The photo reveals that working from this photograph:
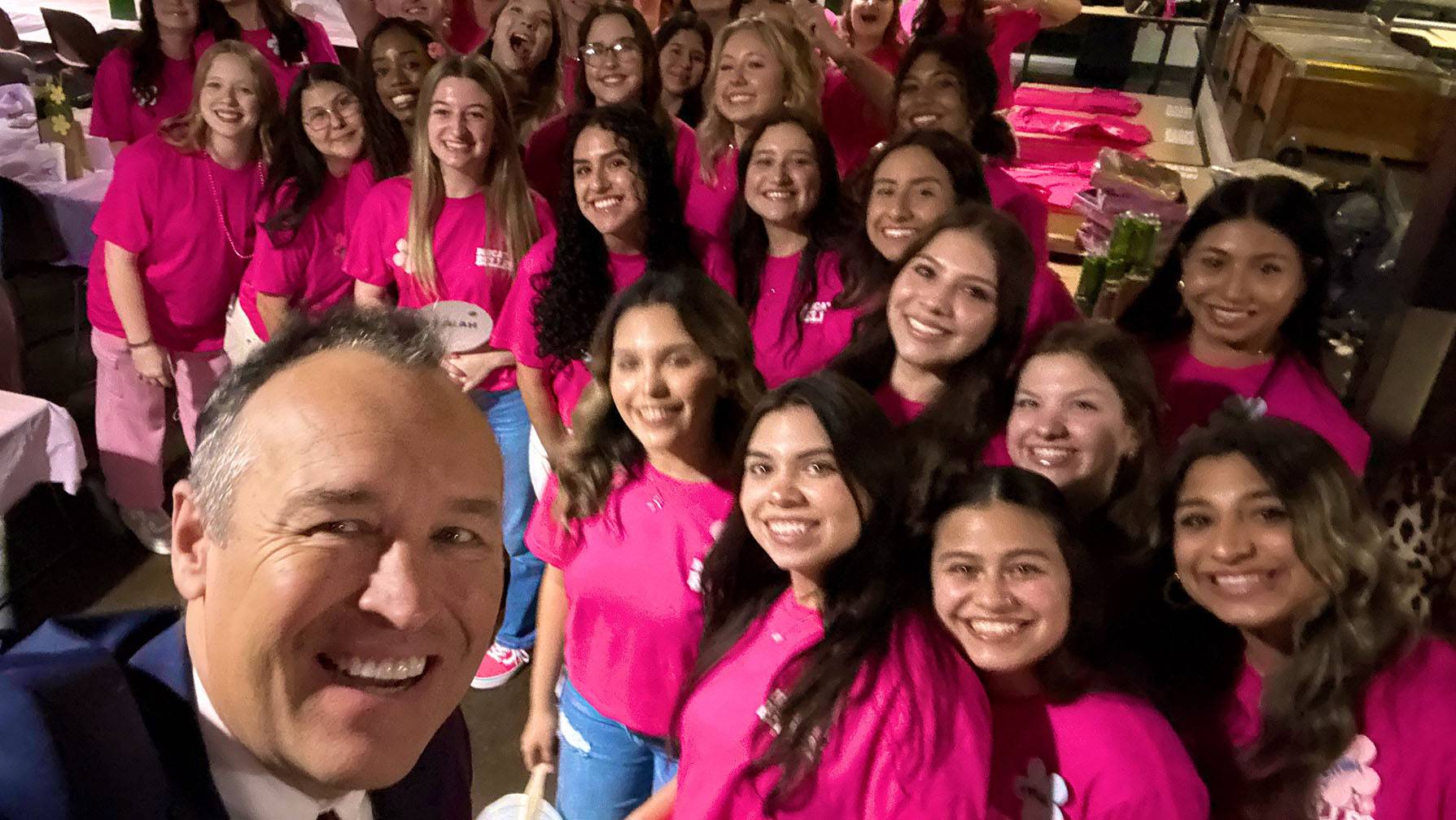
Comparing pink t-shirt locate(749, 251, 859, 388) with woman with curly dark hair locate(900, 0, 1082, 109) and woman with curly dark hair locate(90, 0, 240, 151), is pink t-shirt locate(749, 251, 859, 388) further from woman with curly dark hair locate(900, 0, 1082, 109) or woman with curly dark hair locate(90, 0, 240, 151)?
woman with curly dark hair locate(90, 0, 240, 151)

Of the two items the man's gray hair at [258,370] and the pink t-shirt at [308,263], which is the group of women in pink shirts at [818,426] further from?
the man's gray hair at [258,370]

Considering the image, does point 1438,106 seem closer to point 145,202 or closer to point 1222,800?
point 1222,800

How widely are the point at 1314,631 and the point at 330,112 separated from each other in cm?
276

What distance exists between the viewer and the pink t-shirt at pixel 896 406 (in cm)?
188

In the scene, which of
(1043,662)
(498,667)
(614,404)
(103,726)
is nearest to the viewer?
(103,726)

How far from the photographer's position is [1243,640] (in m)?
1.44

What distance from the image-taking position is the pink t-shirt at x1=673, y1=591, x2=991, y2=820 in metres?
1.15

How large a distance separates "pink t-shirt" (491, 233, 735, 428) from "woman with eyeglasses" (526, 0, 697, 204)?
0.70 m

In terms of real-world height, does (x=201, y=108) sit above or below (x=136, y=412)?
above

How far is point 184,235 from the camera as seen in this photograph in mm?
2814

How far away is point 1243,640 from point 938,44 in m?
1.92

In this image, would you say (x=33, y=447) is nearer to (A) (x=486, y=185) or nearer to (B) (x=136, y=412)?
(B) (x=136, y=412)

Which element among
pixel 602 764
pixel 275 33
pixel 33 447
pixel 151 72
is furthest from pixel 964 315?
pixel 151 72

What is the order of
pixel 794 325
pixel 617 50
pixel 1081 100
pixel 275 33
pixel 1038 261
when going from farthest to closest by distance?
pixel 1081 100 < pixel 275 33 < pixel 617 50 < pixel 794 325 < pixel 1038 261
